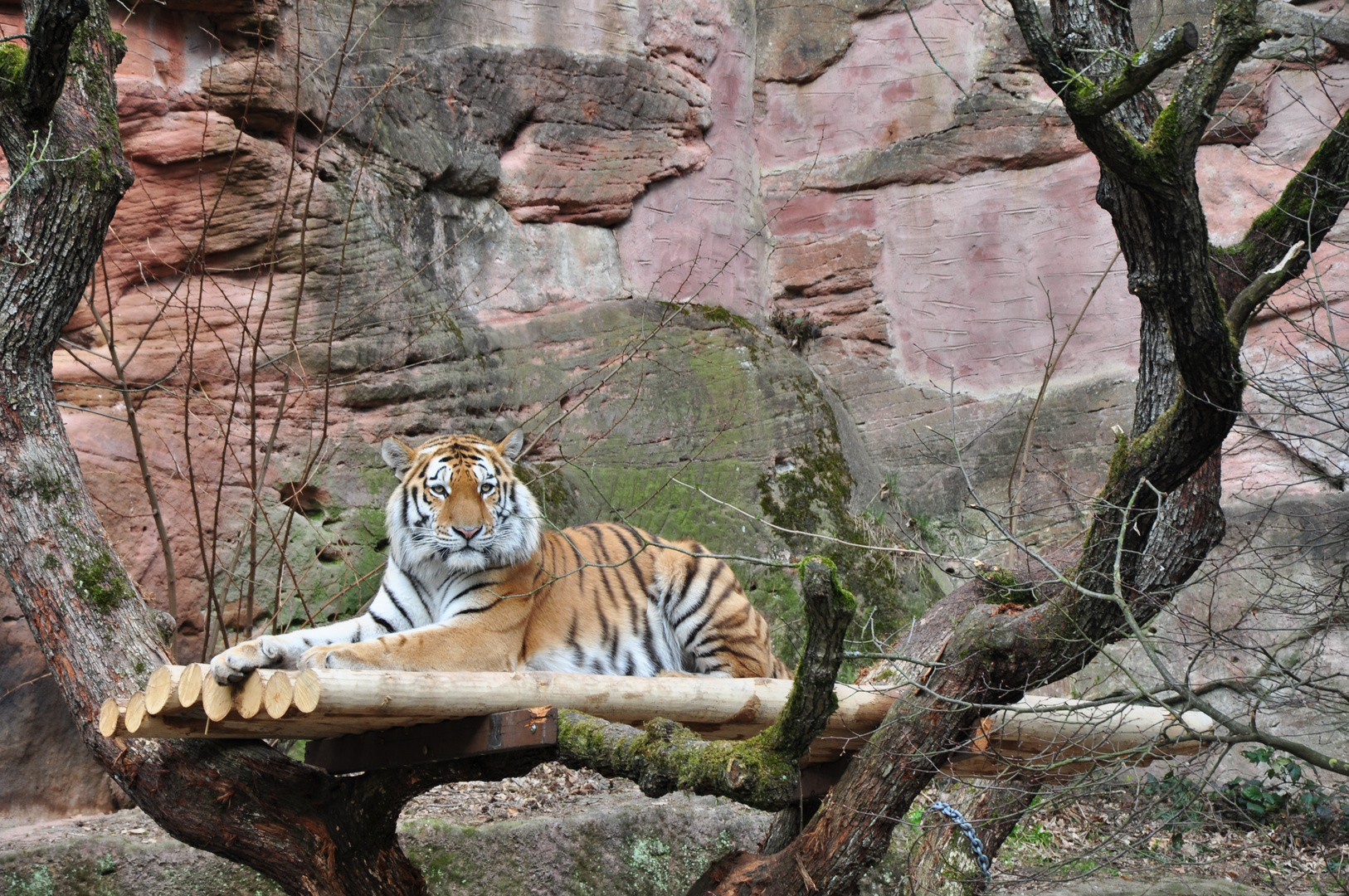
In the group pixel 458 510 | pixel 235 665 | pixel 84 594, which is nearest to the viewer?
pixel 235 665

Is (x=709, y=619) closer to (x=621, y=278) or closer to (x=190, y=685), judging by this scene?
(x=190, y=685)

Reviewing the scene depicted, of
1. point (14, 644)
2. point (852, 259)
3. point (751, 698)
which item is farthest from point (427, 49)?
point (751, 698)

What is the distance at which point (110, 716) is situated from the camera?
3.42 m

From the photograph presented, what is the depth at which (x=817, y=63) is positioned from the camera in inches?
424

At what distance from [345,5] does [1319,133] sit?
759cm

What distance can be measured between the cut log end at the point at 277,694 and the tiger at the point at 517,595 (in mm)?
922

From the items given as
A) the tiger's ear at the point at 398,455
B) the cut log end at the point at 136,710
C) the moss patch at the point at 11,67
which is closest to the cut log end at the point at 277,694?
the cut log end at the point at 136,710

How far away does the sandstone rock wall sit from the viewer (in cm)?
691

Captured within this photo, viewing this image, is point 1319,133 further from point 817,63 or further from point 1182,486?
point 1182,486


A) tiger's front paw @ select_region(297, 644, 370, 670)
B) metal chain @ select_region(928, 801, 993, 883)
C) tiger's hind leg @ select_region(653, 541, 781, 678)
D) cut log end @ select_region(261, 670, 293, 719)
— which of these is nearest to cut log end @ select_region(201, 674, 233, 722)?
cut log end @ select_region(261, 670, 293, 719)

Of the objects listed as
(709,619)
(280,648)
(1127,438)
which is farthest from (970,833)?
(280,648)

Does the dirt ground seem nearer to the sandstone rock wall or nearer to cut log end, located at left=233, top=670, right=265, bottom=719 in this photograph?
the sandstone rock wall

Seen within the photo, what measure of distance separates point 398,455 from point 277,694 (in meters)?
2.15

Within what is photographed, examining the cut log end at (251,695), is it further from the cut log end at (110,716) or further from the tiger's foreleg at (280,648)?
the cut log end at (110,716)
